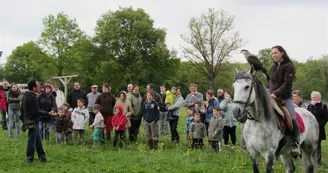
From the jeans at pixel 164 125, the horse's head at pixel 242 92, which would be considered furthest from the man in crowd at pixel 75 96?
the horse's head at pixel 242 92

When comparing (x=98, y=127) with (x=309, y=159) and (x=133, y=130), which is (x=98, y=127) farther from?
(x=309, y=159)

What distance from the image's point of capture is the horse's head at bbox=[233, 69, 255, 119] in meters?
5.47

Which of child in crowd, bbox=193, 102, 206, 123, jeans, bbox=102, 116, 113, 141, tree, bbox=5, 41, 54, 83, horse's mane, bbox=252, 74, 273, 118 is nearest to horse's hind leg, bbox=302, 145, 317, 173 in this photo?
horse's mane, bbox=252, 74, 273, 118

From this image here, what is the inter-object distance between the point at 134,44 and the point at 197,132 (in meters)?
35.3

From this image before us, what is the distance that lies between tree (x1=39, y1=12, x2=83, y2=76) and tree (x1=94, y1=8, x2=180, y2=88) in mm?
3292

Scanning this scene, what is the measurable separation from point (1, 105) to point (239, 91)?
40.3 feet

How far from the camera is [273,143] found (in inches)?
247

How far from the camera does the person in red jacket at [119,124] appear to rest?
38.1 feet

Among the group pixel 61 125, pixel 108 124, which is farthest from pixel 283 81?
pixel 61 125

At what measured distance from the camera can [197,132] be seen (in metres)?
11.1

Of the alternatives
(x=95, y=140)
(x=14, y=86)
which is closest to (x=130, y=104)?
(x=95, y=140)

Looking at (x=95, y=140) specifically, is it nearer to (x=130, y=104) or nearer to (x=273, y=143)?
(x=130, y=104)

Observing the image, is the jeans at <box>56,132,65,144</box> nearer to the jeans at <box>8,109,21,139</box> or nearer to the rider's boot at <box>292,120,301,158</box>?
the jeans at <box>8,109,21,139</box>

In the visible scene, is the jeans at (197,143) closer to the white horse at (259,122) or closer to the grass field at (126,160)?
the grass field at (126,160)
